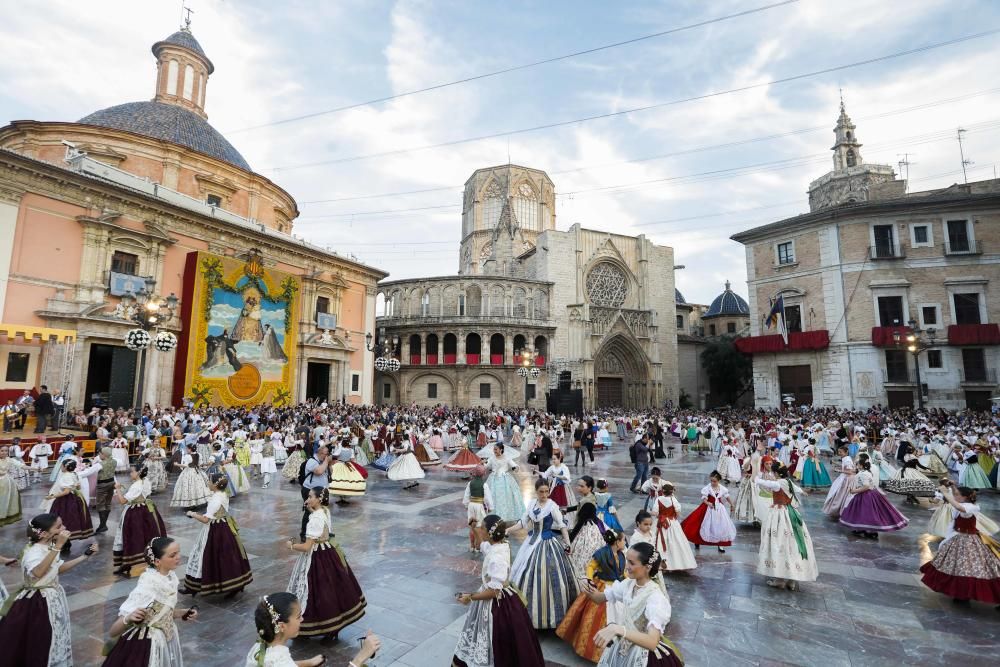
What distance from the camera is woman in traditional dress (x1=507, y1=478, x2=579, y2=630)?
5047 millimetres

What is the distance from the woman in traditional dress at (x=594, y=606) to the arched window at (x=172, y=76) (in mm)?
39763

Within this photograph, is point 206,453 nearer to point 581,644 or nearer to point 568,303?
point 581,644

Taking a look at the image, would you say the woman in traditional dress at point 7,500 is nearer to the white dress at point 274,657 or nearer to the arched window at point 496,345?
the white dress at point 274,657

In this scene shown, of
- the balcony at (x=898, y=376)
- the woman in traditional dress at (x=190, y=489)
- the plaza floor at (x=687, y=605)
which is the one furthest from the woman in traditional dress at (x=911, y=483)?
the balcony at (x=898, y=376)

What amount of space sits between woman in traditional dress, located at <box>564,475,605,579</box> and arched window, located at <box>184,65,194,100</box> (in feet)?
127

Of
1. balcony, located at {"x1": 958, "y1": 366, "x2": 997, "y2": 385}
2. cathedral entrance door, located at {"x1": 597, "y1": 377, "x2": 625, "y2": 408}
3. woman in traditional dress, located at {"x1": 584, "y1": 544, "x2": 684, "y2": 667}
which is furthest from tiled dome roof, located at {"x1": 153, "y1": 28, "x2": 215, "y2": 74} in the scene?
balcony, located at {"x1": 958, "y1": 366, "x2": 997, "y2": 385}

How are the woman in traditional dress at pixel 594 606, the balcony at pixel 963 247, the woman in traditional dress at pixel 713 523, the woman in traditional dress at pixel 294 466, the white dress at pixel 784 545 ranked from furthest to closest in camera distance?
the balcony at pixel 963 247
the woman in traditional dress at pixel 294 466
the woman in traditional dress at pixel 713 523
the white dress at pixel 784 545
the woman in traditional dress at pixel 594 606

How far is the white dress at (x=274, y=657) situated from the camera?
105 inches

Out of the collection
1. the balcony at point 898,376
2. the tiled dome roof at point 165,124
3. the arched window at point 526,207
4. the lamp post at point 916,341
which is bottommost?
the balcony at point 898,376

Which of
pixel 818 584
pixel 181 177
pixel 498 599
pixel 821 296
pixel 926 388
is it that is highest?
pixel 181 177

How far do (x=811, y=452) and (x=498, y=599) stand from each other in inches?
495

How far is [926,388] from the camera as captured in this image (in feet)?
90.4

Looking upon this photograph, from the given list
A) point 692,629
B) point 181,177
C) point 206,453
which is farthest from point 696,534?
point 181,177

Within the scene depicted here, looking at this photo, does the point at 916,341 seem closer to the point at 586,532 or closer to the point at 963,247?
the point at 963,247
